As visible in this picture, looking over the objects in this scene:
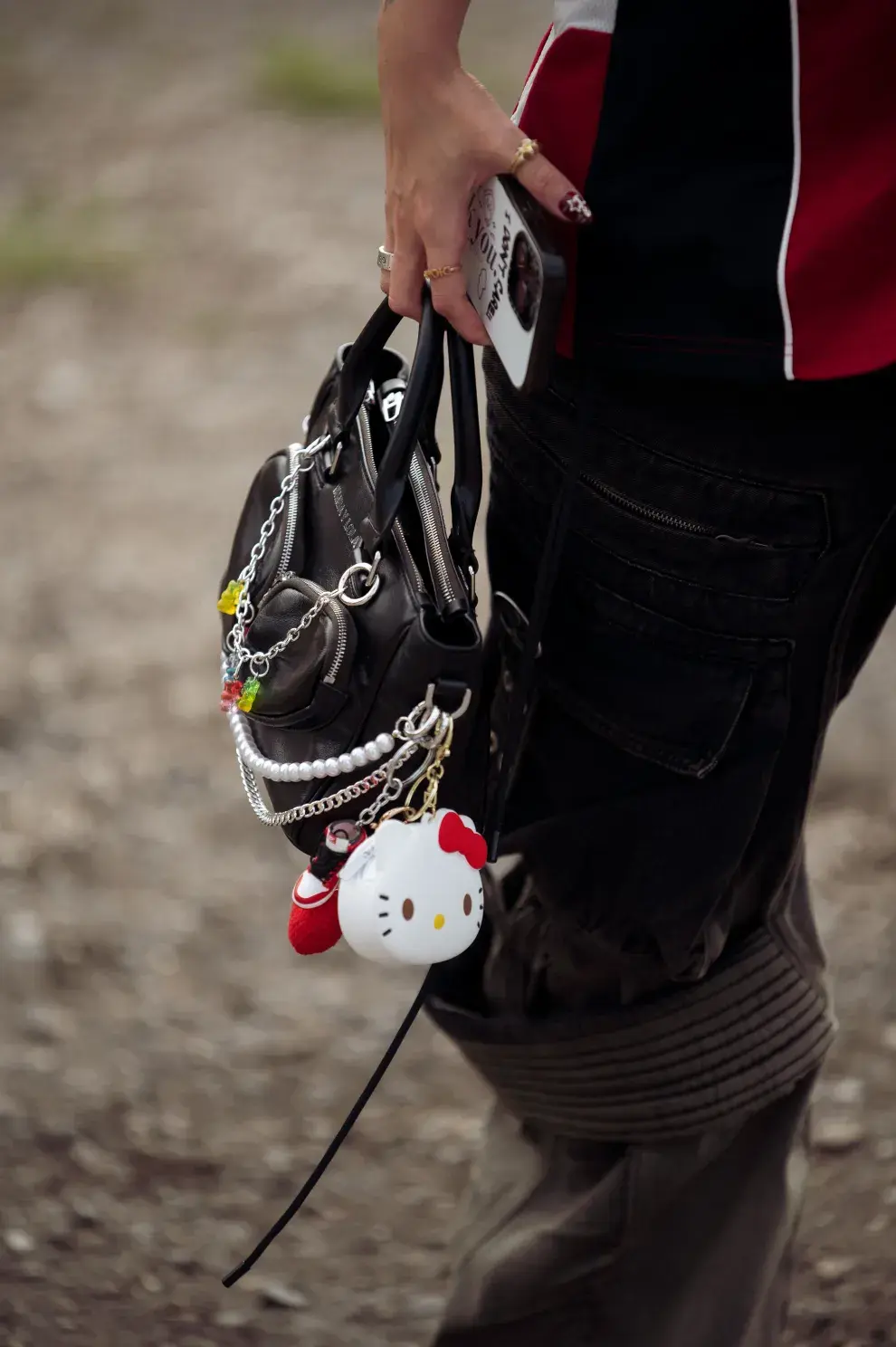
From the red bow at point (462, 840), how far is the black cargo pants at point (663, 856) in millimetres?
125

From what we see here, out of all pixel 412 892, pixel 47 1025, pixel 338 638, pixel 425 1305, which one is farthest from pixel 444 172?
pixel 47 1025

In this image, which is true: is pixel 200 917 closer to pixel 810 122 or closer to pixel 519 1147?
pixel 519 1147

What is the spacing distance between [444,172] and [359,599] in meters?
0.22

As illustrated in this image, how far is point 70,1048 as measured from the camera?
151 centimetres

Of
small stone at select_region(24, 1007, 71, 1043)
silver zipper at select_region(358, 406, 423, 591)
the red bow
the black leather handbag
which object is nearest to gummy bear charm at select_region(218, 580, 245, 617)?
the black leather handbag

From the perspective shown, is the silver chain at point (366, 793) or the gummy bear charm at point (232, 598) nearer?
the silver chain at point (366, 793)

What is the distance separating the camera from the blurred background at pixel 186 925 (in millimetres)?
1309

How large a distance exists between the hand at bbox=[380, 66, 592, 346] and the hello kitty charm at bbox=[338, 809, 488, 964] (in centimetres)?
26

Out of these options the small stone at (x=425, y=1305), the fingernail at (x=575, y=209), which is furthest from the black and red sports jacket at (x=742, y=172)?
the small stone at (x=425, y=1305)

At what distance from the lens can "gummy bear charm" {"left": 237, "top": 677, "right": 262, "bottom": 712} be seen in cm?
84

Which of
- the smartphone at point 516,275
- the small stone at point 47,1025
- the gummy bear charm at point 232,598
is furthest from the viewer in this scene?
the small stone at point 47,1025

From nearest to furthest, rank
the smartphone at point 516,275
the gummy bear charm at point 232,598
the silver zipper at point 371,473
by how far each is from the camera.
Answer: the smartphone at point 516,275 → the silver zipper at point 371,473 → the gummy bear charm at point 232,598

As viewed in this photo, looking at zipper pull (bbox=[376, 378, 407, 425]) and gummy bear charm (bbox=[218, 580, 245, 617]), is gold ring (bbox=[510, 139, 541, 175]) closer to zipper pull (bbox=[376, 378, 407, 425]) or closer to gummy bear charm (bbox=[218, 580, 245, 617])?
zipper pull (bbox=[376, 378, 407, 425])

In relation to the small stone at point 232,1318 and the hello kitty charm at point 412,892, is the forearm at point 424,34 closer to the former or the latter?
the hello kitty charm at point 412,892
